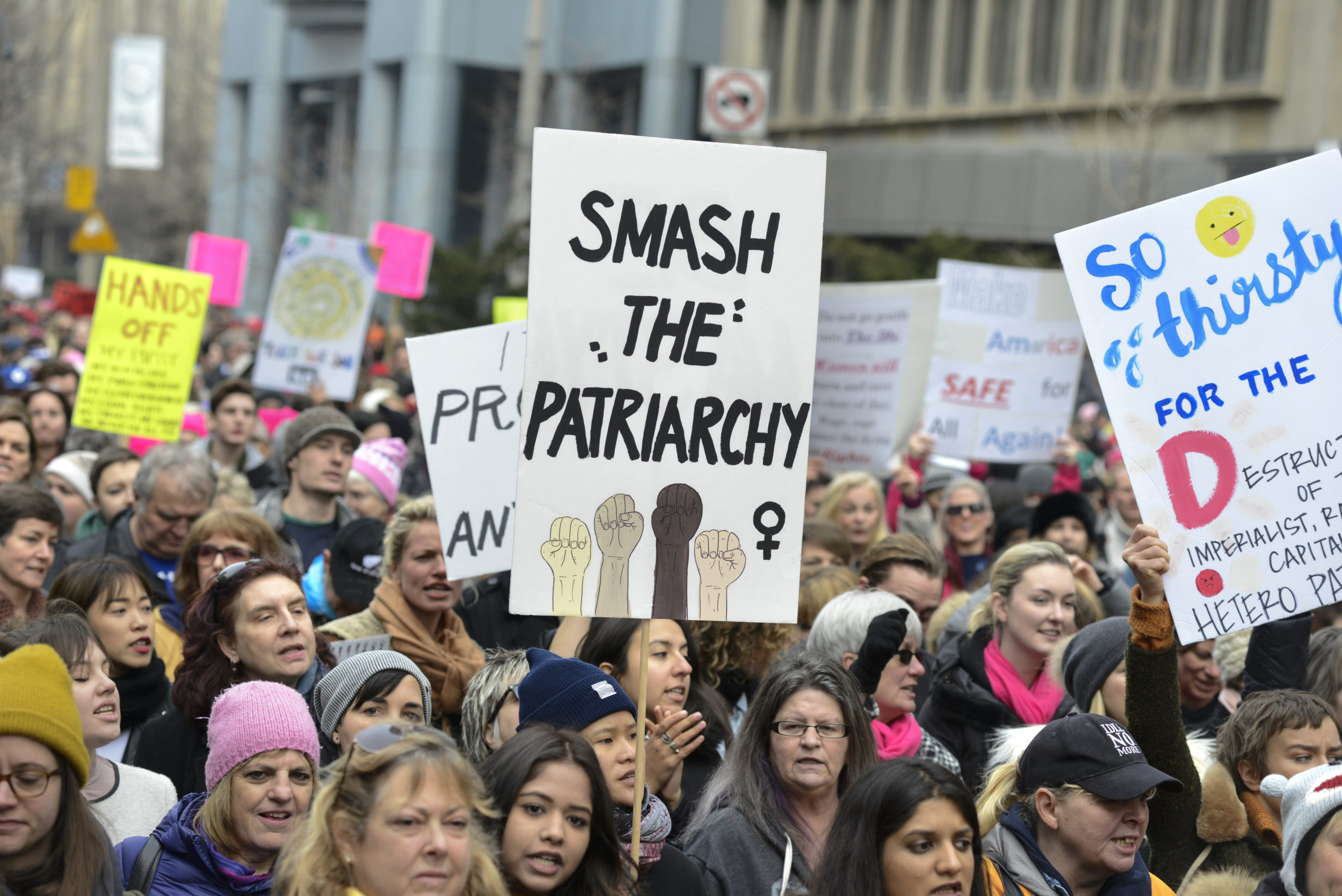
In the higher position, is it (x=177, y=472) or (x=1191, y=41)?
(x=1191, y=41)

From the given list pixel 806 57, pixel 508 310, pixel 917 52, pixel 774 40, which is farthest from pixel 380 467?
pixel 774 40

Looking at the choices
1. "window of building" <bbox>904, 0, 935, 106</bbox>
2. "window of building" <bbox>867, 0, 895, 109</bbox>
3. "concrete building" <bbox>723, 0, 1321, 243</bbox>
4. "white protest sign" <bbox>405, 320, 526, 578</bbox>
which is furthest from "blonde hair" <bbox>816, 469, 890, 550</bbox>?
"window of building" <bbox>867, 0, 895, 109</bbox>

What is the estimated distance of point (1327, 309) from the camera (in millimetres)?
4703

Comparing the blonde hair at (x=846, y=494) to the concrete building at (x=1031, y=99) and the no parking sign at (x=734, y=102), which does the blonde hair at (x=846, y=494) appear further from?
the concrete building at (x=1031, y=99)

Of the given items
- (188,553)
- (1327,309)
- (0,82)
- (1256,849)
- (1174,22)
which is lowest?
(1256,849)

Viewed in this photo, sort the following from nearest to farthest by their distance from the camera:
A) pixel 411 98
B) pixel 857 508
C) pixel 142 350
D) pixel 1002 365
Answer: pixel 857 508, pixel 142 350, pixel 1002 365, pixel 411 98

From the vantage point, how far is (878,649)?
16.3ft

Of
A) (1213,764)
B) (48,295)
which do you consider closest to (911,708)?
(1213,764)

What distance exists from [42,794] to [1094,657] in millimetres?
3128

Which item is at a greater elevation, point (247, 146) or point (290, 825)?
point (247, 146)

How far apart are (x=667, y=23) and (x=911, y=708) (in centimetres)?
3331

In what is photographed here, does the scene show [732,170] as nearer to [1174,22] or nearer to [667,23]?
[1174,22]

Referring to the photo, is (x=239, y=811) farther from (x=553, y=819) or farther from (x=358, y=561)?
(x=358, y=561)

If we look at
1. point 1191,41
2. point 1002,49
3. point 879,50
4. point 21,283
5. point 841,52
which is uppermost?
point 841,52
